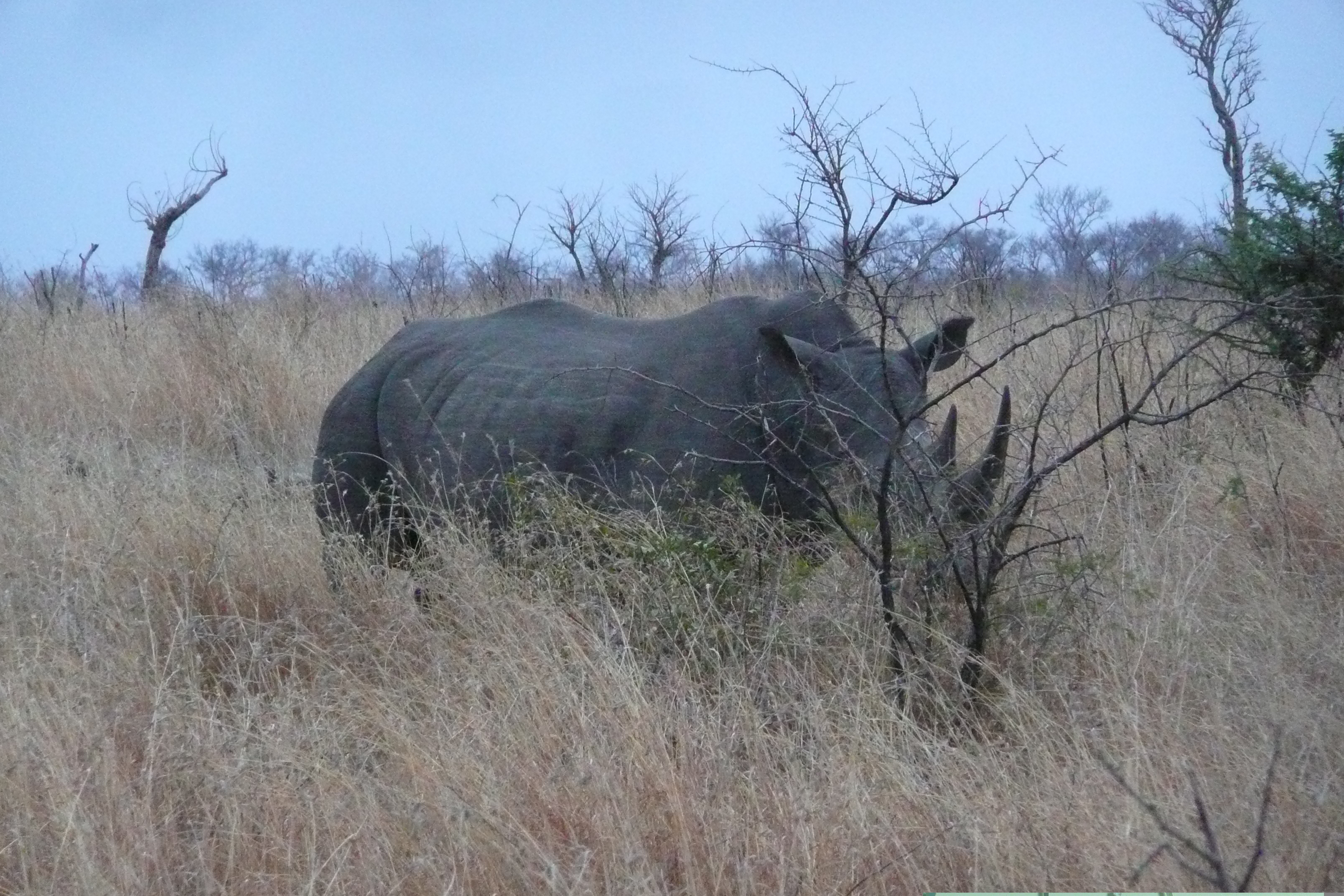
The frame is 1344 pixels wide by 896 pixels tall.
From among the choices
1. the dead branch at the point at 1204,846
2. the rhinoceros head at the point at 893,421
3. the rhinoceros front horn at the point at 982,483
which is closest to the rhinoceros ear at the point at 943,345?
the rhinoceros head at the point at 893,421

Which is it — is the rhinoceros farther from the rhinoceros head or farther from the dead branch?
the dead branch

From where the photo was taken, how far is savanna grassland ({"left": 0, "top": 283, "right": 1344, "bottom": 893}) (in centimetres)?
259

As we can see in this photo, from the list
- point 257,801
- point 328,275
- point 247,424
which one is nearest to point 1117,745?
point 257,801

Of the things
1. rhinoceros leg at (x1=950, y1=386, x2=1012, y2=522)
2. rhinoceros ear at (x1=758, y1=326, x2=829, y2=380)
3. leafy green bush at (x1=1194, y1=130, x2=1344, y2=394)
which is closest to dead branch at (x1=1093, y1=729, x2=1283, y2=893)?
rhinoceros leg at (x1=950, y1=386, x2=1012, y2=522)

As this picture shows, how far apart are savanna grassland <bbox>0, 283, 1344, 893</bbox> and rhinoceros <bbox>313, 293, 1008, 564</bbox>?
1.17 ft

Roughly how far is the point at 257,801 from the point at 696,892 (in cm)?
113

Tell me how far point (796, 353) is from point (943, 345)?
0.70 m

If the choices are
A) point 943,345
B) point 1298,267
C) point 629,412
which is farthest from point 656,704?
point 1298,267

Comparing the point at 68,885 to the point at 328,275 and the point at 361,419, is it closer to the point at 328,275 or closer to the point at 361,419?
the point at 361,419

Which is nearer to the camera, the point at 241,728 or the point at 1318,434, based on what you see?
the point at 241,728

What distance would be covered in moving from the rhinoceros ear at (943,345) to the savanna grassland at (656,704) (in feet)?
1.98

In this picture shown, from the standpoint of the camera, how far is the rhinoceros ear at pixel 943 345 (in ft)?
16.0

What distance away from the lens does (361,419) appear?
571 cm

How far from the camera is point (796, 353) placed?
15.6 feet
